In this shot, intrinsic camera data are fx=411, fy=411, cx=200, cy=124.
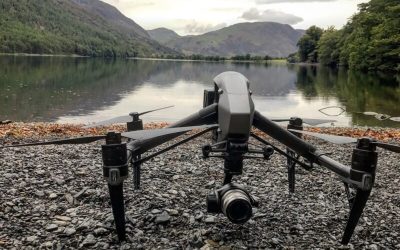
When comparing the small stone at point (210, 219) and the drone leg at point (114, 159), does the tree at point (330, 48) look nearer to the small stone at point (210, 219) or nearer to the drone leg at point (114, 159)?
the small stone at point (210, 219)

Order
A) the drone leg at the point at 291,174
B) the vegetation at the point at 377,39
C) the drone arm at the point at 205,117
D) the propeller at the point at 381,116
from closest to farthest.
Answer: the drone arm at the point at 205,117
the drone leg at the point at 291,174
the propeller at the point at 381,116
the vegetation at the point at 377,39

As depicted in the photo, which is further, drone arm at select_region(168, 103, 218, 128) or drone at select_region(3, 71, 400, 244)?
drone arm at select_region(168, 103, 218, 128)

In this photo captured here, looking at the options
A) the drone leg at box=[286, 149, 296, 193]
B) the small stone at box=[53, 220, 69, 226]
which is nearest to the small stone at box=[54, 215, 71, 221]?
the small stone at box=[53, 220, 69, 226]

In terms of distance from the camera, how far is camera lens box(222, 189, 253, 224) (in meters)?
6.05

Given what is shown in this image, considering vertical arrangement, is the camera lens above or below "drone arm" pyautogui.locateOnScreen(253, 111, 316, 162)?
below

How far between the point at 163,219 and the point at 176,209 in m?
0.75

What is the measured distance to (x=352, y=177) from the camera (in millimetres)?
5719

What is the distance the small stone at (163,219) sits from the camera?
821cm

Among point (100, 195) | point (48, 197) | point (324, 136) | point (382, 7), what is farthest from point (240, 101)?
point (382, 7)

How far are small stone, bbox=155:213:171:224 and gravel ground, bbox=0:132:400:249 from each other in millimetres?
22

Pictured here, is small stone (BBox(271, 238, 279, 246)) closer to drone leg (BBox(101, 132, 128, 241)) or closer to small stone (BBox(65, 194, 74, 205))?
drone leg (BBox(101, 132, 128, 241))

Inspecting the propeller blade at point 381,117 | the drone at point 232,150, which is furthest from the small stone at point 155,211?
the propeller blade at point 381,117

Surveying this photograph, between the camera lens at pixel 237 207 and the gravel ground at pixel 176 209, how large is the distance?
1293 millimetres

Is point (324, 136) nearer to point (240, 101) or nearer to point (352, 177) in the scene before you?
point (352, 177)
